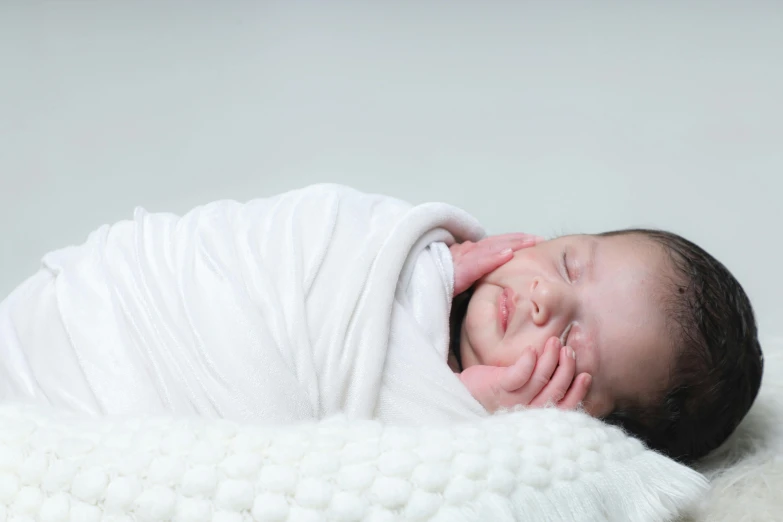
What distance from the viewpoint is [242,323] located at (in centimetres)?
105

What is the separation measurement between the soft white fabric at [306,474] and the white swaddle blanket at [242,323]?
15 cm

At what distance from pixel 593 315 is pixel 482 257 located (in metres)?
0.22

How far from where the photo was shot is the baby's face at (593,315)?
1.12 metres

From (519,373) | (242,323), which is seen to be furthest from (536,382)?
(242,323)

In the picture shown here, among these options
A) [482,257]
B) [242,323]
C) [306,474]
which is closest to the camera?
[306,474]

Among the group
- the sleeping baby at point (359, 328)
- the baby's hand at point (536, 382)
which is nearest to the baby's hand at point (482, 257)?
the sleeping baby at point (359, 328)

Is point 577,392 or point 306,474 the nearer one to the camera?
point 306,474

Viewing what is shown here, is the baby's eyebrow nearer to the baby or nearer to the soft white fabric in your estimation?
the baby

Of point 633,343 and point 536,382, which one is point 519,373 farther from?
point 633,343

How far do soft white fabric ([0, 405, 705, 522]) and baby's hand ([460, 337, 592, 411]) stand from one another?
19cm

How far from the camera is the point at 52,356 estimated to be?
108 cm

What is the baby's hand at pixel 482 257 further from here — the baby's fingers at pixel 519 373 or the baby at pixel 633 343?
the baby's fingers at pixel 519 373

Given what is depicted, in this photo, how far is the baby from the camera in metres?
1.12

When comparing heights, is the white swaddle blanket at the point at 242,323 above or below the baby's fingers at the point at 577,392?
above
